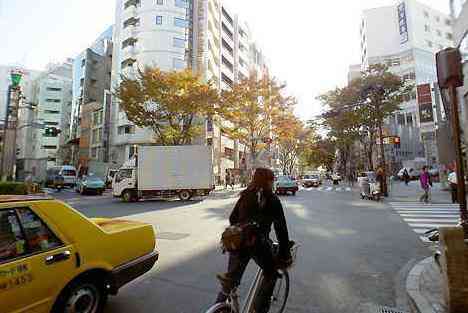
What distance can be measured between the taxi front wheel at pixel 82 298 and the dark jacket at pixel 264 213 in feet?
5.33

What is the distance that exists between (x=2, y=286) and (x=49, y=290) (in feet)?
1.31

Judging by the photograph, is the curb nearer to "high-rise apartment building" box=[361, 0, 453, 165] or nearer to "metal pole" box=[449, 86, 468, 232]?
"metal pole" box=[449, 86, 468, 232]

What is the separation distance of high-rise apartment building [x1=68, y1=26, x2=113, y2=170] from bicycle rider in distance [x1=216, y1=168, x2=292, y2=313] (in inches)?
1792

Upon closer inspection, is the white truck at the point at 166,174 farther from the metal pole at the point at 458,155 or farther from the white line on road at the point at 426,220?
the metal pole at the point at 458,155

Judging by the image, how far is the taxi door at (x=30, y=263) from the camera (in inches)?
95.9

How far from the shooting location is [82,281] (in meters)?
3.03

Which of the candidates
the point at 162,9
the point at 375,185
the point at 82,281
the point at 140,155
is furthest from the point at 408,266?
the point at 162,9

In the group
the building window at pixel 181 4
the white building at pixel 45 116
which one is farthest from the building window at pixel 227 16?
the white building at pixel 45 116

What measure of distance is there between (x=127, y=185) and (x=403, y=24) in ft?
224

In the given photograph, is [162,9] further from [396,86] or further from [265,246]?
[265,246]

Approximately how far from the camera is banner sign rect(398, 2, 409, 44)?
6388cm

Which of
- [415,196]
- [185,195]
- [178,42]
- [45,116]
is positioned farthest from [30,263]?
[45,116]

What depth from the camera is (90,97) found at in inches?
2119

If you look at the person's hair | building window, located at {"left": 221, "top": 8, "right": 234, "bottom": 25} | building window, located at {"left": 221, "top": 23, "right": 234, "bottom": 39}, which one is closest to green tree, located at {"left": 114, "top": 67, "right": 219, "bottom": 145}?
the person's hair
